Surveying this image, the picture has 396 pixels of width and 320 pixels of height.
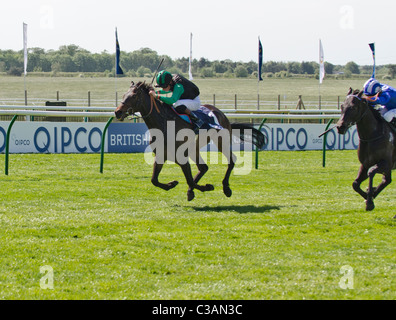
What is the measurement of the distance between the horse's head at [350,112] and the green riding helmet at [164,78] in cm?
258

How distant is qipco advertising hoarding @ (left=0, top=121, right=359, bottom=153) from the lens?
48.4 ft

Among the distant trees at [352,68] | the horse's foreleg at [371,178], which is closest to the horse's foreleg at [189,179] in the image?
the horse's foreleg at [371,178]

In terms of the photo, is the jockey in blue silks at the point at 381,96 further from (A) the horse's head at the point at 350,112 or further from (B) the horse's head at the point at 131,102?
(B) the horse's head at the point at 131,102

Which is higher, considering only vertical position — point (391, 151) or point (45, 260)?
point (391, 151)

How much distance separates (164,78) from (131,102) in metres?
0.78

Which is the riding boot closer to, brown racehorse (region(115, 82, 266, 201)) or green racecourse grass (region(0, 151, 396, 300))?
brown racehorse (region(115, 82, 266, 201))

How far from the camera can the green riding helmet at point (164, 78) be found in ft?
30.6

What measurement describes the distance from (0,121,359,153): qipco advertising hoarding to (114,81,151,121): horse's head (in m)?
4.57

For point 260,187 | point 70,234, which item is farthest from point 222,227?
point 260,187

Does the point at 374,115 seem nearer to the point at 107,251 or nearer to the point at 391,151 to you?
the point at 391,151

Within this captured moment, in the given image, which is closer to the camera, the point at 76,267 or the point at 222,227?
the point at 76,267

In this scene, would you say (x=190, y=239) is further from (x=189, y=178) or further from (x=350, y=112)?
(x=350, y=112)
